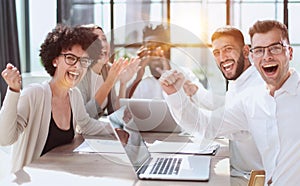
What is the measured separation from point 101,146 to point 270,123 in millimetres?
656

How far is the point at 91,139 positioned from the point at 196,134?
38 cm

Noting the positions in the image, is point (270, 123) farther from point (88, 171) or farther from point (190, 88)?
point (88, 171)

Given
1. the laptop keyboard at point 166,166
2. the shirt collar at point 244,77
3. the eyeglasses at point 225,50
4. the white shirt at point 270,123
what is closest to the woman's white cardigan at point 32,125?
the laptop keyboard at point 166,166

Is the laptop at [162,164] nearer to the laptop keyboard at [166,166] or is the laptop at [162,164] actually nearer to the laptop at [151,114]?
the laptop keyboard at [166,166]

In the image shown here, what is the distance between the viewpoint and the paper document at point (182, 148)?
4.77ft

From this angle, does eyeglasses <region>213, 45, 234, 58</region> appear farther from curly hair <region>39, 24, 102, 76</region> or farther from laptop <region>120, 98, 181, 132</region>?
curly hair <region>39, 24, 102, 76</region>

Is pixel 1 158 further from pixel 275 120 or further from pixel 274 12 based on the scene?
pixel 274 12

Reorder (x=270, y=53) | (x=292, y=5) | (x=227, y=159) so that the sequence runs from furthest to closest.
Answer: (x=292, y=5)
(x=270, y=53)
(x=227, y=159)

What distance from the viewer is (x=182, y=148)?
150 cm

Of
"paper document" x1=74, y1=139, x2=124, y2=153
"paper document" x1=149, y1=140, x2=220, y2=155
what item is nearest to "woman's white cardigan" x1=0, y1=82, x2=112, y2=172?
"paper document" x1=74, y1=139, x2=124, y2=153

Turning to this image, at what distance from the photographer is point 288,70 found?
1.60 m

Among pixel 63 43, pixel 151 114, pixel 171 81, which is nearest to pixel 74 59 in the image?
pixel 63 43

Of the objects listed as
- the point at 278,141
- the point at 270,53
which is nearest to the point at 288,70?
the point at 270,53

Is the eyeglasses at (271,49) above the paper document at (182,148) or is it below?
above
